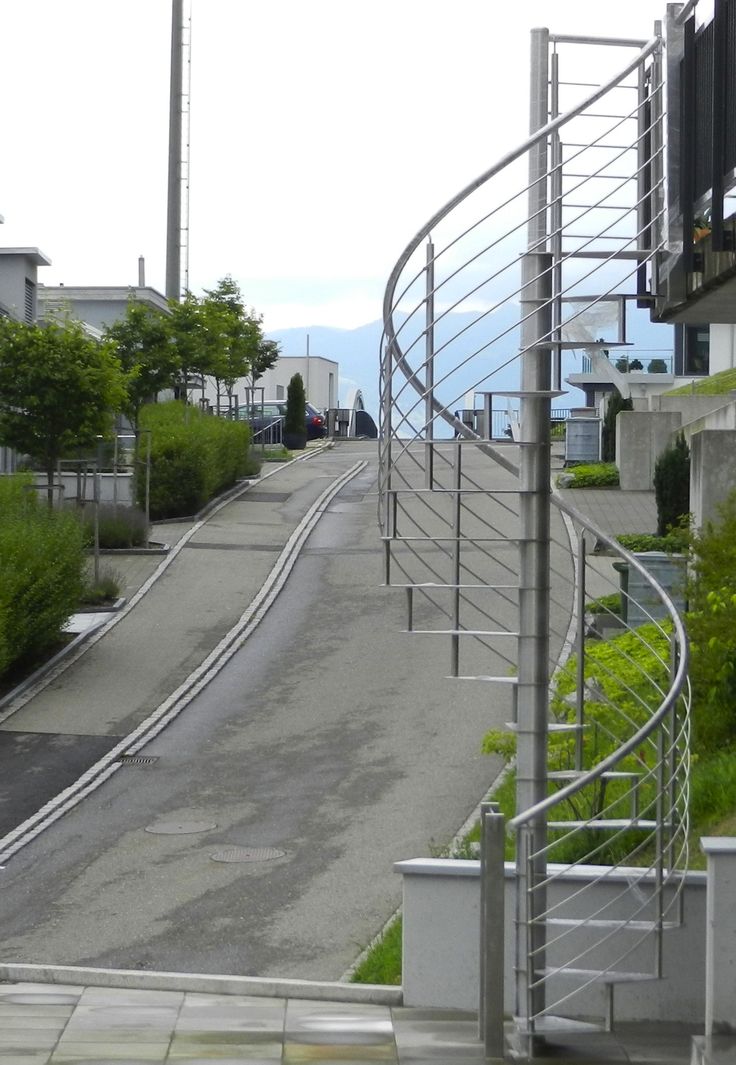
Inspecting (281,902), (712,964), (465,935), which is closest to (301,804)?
(281,902)

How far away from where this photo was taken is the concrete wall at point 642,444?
29.3 metres

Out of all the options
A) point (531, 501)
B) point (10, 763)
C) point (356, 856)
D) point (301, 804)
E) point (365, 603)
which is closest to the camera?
point (531, 501)

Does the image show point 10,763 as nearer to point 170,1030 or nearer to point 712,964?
point 170,1030

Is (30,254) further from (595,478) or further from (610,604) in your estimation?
(610,604)

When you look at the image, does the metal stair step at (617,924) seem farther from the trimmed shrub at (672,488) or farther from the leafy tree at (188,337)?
the leafy tree at (188,337)

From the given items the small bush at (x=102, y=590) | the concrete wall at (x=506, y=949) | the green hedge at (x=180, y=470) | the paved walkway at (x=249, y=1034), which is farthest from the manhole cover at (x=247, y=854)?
the green hedge at (x=180, y=470)

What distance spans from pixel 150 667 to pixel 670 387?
29.9 meters

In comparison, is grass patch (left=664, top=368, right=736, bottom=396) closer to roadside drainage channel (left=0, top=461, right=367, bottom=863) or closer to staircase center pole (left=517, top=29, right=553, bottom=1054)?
roadside drainage channel (left=0, top=461, right=367, bottom=863)

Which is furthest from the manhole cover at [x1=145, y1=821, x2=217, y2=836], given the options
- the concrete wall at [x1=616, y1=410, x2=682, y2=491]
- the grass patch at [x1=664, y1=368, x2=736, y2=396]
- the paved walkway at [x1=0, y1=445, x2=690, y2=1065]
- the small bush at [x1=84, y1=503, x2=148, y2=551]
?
the concrete wall at [x1=616, y1=410, x2=682, y2=491]

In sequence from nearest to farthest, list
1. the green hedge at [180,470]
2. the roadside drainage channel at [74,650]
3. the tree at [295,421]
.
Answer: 1. the roadside drainage channel at [74,650]
2. the green hedge at [180,470]
3. the tree at [295,421]

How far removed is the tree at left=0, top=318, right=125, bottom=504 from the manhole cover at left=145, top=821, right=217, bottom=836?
9967 millimetres

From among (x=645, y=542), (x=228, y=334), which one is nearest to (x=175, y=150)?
(x=228, y=334)

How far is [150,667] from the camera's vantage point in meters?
17.1

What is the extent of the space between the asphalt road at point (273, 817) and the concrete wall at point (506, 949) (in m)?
1.13
